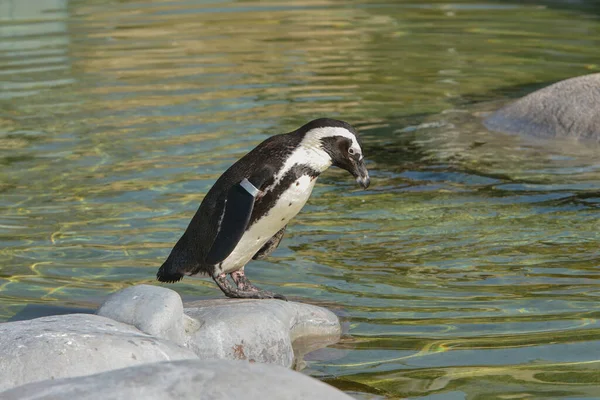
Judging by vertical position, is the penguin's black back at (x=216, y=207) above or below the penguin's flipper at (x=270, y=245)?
above

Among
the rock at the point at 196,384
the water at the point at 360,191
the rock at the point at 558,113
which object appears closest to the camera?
the rock at the point at 196,384

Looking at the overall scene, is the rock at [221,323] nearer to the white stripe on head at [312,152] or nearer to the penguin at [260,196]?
the penguin at [260,196]

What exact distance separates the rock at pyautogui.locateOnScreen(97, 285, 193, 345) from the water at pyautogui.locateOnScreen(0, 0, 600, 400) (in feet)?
2.18

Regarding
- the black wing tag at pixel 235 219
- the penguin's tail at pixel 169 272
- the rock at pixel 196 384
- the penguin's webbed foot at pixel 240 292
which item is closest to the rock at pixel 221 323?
the penguin's webbed foot at pixel 240 292

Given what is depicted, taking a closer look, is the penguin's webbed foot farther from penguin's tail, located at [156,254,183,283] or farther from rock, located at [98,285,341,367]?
penguin's tail, located at [156,254,183,283]

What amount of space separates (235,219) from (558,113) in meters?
5.14

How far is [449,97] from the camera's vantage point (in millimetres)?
11328

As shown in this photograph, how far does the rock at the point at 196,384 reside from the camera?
11.2ft

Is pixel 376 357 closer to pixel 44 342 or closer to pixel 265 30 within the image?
pixel 44 342

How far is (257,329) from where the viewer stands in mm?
4934

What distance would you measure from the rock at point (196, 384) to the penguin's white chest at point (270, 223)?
5.70 ft

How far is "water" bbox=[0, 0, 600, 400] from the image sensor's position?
16.9 ft

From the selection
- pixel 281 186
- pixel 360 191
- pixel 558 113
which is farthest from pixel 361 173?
pixel 558 113

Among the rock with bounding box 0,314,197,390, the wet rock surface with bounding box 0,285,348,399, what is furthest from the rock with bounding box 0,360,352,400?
the rock with bounding box 0,314,197,390
